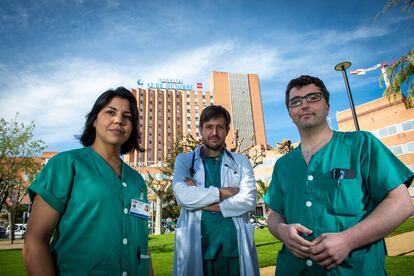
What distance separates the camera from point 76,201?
183 cm

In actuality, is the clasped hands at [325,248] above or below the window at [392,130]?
below

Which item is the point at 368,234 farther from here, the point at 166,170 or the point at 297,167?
the point at 166,170

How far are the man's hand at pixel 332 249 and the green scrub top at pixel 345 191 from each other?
0.45 feet

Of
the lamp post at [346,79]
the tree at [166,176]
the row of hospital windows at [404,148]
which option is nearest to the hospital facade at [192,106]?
the row of hospital windows at [404,148]

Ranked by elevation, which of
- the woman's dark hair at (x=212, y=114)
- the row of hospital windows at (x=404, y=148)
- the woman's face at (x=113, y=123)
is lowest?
the woman's face at (x=113, y=123)

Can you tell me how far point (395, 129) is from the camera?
40.7 m

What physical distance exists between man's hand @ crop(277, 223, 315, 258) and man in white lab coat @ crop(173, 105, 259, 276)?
1.14 meters

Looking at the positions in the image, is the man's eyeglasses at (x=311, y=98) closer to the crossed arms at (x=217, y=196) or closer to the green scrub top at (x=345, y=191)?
the green scrub top at (x=345, y=191)

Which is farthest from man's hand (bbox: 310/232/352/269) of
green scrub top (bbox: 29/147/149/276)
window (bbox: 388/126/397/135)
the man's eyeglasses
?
window (bbox: 388/126/397/135)

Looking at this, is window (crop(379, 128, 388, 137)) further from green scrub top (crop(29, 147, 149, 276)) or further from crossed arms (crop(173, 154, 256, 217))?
green scrub top (crop(29, 147, 149, 276))

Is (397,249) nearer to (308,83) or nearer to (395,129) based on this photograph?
(308,83)

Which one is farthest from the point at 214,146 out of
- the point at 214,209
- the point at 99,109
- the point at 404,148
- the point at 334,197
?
the point at 404,148

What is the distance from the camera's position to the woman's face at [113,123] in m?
2.35

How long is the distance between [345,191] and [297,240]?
0.48 metres
